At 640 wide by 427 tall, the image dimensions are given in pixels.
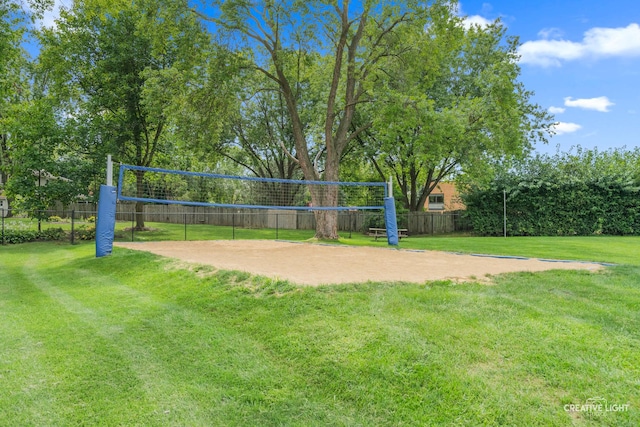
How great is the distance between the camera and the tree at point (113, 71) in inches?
547

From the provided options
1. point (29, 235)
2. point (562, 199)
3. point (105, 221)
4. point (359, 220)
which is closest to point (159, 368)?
point (105, 221)

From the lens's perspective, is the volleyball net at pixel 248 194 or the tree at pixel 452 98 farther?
the tree at pixel 452 98

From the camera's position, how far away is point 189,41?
510 inches

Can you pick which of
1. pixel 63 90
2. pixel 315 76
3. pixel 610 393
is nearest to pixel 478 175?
pixel 315 76

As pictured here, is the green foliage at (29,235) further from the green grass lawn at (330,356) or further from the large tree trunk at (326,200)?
the green grass lawn at (330,356)

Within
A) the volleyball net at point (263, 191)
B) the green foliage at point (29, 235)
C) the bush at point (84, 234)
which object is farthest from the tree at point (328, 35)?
the green foliage at point (29, 235)

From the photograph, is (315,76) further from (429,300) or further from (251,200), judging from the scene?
(429,300)

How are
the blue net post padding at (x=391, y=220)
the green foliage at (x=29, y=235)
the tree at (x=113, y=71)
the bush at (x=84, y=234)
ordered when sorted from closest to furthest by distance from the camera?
the blue net post padding at (x=391, y=220), the green foliage at (x=29, y=235), the tree at (x=113, y=71), the bush at (x=84, y=234)

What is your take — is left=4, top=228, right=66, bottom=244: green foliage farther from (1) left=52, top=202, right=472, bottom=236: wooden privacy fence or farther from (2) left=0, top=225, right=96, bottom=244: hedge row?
(1) left=52, top=202, right=472, bottom=236: wooden privacy fence

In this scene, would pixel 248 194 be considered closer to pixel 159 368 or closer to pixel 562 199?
pixel 562 199

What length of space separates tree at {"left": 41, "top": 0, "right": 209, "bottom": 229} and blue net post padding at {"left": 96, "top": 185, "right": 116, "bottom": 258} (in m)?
6.17

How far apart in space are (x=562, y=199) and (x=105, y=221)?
66.2 ft

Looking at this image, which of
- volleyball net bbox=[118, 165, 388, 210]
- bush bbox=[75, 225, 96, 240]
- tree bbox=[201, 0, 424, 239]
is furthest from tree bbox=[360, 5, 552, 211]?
bush bbox=[75, 225, 96, 240]

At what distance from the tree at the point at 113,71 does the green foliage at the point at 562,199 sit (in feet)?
52.7
